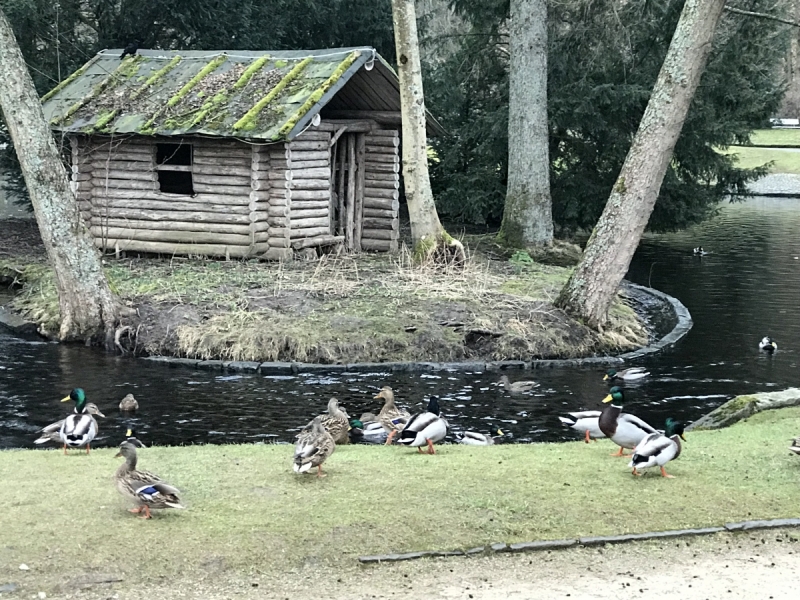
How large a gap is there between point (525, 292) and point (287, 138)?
607cm

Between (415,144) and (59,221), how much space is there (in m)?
8.66

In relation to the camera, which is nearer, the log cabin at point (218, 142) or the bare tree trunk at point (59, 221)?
the bare tree trunk at point (59, 221)

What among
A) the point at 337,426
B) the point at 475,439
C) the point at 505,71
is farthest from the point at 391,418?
the point at 505,71

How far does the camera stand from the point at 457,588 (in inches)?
301

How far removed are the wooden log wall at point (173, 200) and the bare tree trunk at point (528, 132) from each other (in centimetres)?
813

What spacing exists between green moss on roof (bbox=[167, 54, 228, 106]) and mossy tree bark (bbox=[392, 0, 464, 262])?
475 centimetres

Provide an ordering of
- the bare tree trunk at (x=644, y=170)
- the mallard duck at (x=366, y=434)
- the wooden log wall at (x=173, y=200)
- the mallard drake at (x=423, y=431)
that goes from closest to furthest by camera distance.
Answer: the mallard drake at (x=423, y=431)
the mallard duck at (x=366, y=434)
the bare tree trunk at (x=644, y=170)
the wooden log wall at (x=173, y=200)

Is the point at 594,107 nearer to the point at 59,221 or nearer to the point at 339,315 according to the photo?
the point at 339,315

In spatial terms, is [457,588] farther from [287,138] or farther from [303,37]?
[303,37]

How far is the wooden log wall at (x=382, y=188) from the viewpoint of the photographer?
26891mm

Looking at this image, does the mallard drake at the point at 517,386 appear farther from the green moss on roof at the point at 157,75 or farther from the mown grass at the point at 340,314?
the green moss on roof at the point at 157,75

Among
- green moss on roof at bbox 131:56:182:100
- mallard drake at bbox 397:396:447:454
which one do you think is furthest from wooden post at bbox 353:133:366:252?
mallard drake at bbox 397:396:447:454

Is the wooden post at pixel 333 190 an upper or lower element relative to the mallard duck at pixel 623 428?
upper

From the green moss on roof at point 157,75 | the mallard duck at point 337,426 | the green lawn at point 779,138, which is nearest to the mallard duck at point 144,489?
the mallard duck at point 337,426
